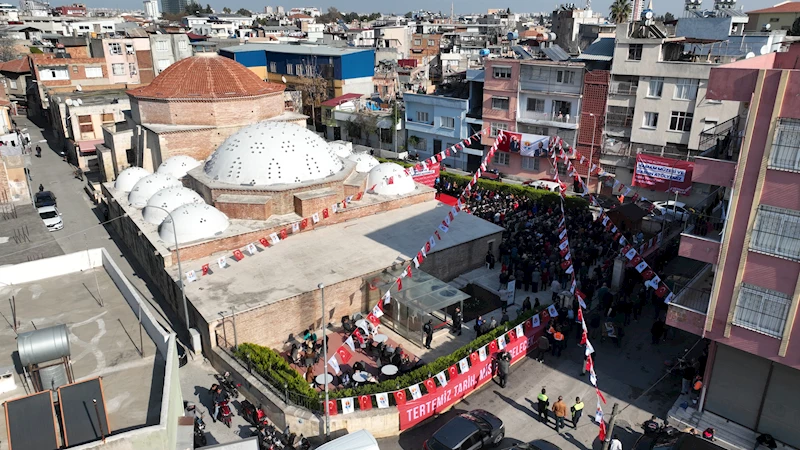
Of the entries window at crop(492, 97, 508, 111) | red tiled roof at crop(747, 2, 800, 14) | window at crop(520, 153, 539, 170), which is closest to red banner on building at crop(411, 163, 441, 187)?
window at crop(520, 153, 539, 170)

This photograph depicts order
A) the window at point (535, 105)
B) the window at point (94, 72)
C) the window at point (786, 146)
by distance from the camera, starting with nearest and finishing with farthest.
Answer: the window at point (786, 146), the window at point (535, 105), the window at point (94, 72)

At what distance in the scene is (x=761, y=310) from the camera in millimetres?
15109

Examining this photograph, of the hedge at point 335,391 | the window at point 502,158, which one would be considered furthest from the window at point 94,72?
the hedge at point 335,391

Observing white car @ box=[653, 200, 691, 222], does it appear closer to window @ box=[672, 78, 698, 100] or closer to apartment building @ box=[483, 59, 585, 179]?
window @ box=[672, 78, 698, 100]

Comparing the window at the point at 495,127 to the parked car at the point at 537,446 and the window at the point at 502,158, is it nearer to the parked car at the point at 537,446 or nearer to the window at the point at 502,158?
the window at the point at 502,158

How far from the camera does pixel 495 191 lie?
37.2 metres

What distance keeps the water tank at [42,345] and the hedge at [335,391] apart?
6785mm

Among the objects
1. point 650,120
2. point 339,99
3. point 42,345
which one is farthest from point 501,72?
point 42,345

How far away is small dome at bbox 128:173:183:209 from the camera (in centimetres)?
2905

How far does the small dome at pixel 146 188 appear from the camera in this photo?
29.0m

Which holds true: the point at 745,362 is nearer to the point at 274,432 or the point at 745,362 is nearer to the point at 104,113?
the point at 274,432

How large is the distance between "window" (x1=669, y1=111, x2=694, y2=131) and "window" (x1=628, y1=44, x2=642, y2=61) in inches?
168

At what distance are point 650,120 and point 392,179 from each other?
18.2 metres

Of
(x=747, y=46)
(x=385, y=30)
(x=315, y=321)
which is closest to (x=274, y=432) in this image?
(x=315, y=321)
